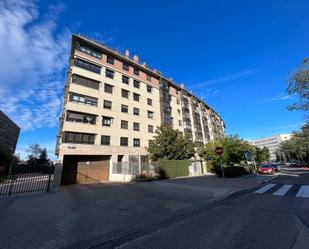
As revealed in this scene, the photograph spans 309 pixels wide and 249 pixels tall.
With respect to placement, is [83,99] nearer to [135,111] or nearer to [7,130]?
[135,111]

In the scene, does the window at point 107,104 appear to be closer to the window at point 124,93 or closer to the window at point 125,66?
the window at point 124,93

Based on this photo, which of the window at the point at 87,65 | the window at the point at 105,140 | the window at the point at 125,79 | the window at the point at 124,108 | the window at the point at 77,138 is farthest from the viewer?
the window at the point at 125,79

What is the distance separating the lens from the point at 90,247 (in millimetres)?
4066

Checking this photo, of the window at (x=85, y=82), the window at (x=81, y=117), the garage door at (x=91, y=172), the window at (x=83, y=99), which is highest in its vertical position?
the window at (x=85, y=82)

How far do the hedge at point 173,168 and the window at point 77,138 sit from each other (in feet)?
32.0

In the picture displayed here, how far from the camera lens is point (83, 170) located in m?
22.8

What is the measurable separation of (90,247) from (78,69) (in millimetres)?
24367

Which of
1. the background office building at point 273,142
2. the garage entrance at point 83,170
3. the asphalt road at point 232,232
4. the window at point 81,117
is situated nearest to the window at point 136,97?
the window at point 81,117

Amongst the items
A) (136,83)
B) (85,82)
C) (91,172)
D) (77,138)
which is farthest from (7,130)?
(91,172)

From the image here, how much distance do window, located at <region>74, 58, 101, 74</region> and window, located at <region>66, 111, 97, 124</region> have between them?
6.90 metres

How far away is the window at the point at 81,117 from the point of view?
22438mm

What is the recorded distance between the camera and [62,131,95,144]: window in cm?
2158

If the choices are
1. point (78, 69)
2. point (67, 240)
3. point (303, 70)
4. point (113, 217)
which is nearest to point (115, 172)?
point (78, 69)

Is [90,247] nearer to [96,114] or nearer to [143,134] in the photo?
[96,114]
